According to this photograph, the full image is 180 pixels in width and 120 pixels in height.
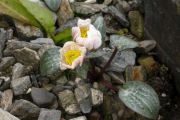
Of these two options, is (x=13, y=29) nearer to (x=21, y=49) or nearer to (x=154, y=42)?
(x=21, y=49)

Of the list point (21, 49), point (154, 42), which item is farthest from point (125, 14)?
point (21, 49)

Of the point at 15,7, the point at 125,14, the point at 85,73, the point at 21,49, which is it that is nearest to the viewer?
the point at 85,73

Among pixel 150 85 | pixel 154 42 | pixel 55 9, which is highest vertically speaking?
pixel 55 9

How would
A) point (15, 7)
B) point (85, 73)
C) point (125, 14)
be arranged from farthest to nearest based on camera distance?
point (125, 14) → point (15, 7) → point (85, 73)

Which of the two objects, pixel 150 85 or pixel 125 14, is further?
pixel 125 14

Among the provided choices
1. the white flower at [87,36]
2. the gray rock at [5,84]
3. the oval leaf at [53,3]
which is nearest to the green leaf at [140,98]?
the white flower at [87,36]

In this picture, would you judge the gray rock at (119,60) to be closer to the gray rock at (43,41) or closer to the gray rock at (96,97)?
the gray rock at (96,97)

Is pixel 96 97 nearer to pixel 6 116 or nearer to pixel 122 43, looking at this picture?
pixel 122 43
